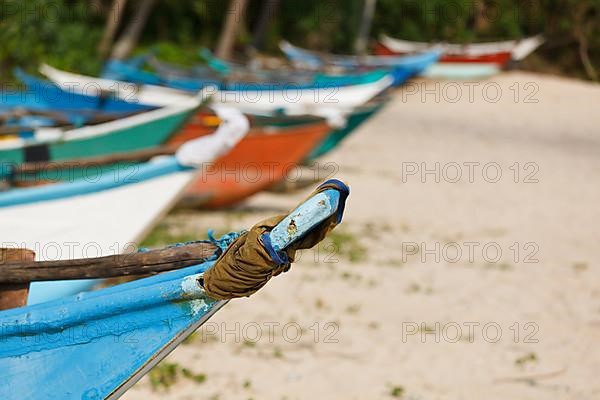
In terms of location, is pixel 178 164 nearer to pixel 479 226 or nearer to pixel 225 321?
pixel 225 321

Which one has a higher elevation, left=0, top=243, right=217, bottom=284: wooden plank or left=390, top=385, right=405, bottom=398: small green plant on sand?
left=0, top=243, right=217, bottom=284: wooden plank

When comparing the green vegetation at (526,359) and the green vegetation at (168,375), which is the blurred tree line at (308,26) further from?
the green vegetation at (526,359)

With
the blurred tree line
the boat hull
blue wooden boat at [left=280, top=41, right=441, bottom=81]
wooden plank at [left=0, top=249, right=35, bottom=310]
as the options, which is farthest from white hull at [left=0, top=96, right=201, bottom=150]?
blue wooden boat at [left=280, top=41, right=441, bottom=81]

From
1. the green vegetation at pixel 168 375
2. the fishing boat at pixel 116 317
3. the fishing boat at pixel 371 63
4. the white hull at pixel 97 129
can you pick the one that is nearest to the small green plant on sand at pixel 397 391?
the green vegetation at pixel 168 375

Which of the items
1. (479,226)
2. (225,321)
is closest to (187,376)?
(225,321)

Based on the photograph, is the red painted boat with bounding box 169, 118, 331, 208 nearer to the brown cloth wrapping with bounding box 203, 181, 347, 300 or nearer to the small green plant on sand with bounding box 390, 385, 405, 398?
the small green plant on sand with bounding box 390, 385, 405, 398

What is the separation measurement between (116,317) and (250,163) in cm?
619

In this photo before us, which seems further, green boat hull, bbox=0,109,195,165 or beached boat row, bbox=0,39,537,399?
Answer: green boat hull, bbox=0,109,195,165

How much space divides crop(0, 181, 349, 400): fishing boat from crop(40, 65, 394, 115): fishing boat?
20.0ft

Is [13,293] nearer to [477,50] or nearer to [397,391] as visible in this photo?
[397,391]

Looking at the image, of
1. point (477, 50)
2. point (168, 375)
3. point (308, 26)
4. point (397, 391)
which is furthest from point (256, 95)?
point (477, 50)

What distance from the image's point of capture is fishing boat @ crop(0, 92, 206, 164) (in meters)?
6.95

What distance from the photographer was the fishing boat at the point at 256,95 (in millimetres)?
10568

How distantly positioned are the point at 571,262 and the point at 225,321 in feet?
11.8
